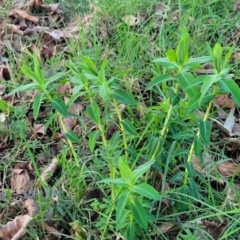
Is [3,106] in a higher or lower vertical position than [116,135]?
lower

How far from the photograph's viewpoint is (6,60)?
2404 millimetres

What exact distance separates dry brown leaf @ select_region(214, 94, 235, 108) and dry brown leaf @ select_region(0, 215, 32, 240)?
0.94 m

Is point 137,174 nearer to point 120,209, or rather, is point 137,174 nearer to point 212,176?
point 120,209

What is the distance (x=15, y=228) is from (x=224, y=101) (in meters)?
1.00

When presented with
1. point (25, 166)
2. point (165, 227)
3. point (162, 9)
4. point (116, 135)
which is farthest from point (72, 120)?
point (162, 9)

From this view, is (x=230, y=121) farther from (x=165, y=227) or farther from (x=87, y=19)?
(x=87, y=19)

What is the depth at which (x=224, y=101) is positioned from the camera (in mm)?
2080

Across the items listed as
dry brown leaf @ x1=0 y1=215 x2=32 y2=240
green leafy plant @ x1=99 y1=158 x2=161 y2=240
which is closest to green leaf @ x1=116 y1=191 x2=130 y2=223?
green leafy plant @ x1=99 y1=158 x2=161 y2=240

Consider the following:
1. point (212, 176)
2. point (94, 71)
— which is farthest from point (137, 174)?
point (212, 176)

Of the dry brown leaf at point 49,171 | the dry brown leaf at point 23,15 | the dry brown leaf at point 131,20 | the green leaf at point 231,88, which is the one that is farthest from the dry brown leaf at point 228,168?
the dry brown leaf at point 23,15

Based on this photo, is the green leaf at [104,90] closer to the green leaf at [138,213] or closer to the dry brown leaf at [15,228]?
the green leaf at [138,213]

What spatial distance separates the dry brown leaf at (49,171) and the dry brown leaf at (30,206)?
0.12 meters

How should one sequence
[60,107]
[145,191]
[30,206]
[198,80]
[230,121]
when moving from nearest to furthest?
[145,191] → [198,80] → [60,107] → [30,206] → [230,121]

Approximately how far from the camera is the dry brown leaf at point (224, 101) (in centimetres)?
207
